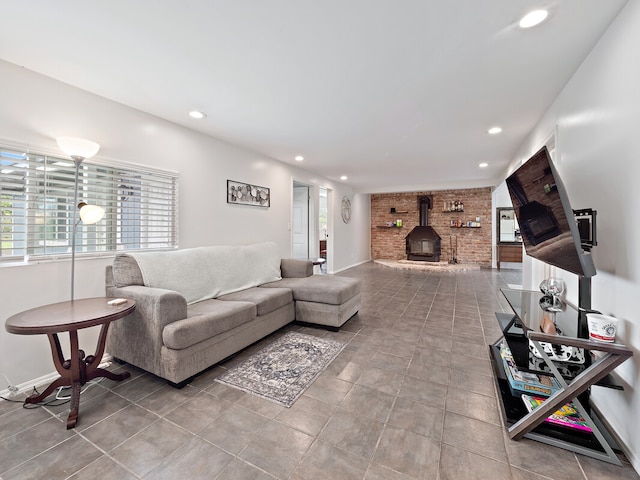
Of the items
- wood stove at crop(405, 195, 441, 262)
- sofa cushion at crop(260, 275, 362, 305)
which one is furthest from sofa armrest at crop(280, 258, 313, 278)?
wood stove at crop(405, 195, 441, 262)

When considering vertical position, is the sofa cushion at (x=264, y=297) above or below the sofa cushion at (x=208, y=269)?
below

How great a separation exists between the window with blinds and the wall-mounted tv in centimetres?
309

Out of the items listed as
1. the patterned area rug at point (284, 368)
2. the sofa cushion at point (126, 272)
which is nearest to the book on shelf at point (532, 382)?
the patterned area rug at point (284, 368)

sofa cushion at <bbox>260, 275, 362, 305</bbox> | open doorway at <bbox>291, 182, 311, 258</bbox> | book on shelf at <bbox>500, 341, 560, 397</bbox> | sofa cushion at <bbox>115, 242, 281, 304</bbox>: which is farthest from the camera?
open doorway at <bbox>291, 182, 311, 258</bbox>

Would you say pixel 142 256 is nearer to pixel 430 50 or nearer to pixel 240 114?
pixel 240 114

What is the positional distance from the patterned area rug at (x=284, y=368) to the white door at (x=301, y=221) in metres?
4.33

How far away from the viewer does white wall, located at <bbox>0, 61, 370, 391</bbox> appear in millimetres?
1940

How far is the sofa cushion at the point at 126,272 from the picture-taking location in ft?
7.52

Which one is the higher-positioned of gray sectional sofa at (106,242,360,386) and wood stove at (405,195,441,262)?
wood stove at (405,195,441,262)

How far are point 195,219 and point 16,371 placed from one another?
188 cm

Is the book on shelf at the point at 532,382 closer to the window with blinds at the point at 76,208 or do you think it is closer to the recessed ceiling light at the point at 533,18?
the recessed ceiling light at the point at 533,18

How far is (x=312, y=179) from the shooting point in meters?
5.76

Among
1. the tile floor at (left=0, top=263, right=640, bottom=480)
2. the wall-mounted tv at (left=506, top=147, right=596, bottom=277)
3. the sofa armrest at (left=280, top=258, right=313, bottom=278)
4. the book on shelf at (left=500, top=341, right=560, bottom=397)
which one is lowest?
the tile floor at (left=0, top=263, right=640, bottom=480)

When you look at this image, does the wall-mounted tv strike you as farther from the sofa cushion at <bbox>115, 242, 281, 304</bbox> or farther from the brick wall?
the brick wall
